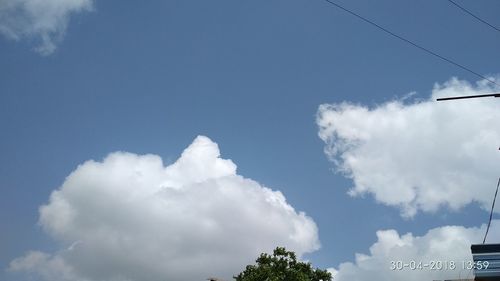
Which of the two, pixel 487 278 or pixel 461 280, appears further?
pixel 461 280

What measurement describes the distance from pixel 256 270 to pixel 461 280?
18350 mm

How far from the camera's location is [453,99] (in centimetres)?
1116

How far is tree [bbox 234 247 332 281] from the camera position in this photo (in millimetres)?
39594

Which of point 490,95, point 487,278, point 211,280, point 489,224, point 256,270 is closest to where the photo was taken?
point 490,95

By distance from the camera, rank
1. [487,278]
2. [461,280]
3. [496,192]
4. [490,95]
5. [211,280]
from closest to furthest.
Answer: [490,95], [496,192], [487,278], [461,280], [211,280]

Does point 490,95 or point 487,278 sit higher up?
point 490,95

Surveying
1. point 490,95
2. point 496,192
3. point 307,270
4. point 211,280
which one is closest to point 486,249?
point 496,192

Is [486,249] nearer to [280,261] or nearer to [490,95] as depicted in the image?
[490,95]

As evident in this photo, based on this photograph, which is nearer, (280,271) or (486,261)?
(486,261)

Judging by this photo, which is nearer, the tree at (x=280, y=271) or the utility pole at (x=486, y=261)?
the utility pole at (x=486, y=261)

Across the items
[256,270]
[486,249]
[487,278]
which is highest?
[256,270]

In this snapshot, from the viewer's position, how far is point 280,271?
40344mm

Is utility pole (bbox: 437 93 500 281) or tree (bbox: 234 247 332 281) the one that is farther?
tree (bbox: 234 247 332 281)

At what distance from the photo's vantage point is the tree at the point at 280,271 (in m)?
39.6
